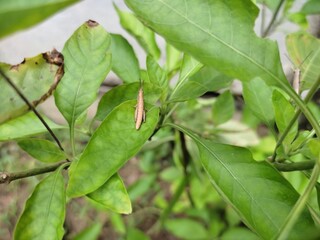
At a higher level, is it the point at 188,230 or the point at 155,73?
the point at 155,73

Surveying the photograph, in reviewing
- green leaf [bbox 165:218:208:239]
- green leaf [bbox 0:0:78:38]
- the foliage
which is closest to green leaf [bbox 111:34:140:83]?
the foliage

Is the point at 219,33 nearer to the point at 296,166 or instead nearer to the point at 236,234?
the point at 296,166

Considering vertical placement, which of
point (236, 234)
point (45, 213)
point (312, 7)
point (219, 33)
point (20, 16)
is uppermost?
point (20, 16)

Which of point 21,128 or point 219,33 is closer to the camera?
point 219,33

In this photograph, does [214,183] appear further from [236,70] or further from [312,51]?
[312,51]

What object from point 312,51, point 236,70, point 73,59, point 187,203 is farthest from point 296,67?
point 187,203

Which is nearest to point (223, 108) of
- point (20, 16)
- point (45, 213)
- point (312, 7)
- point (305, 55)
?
point (312, 7)
